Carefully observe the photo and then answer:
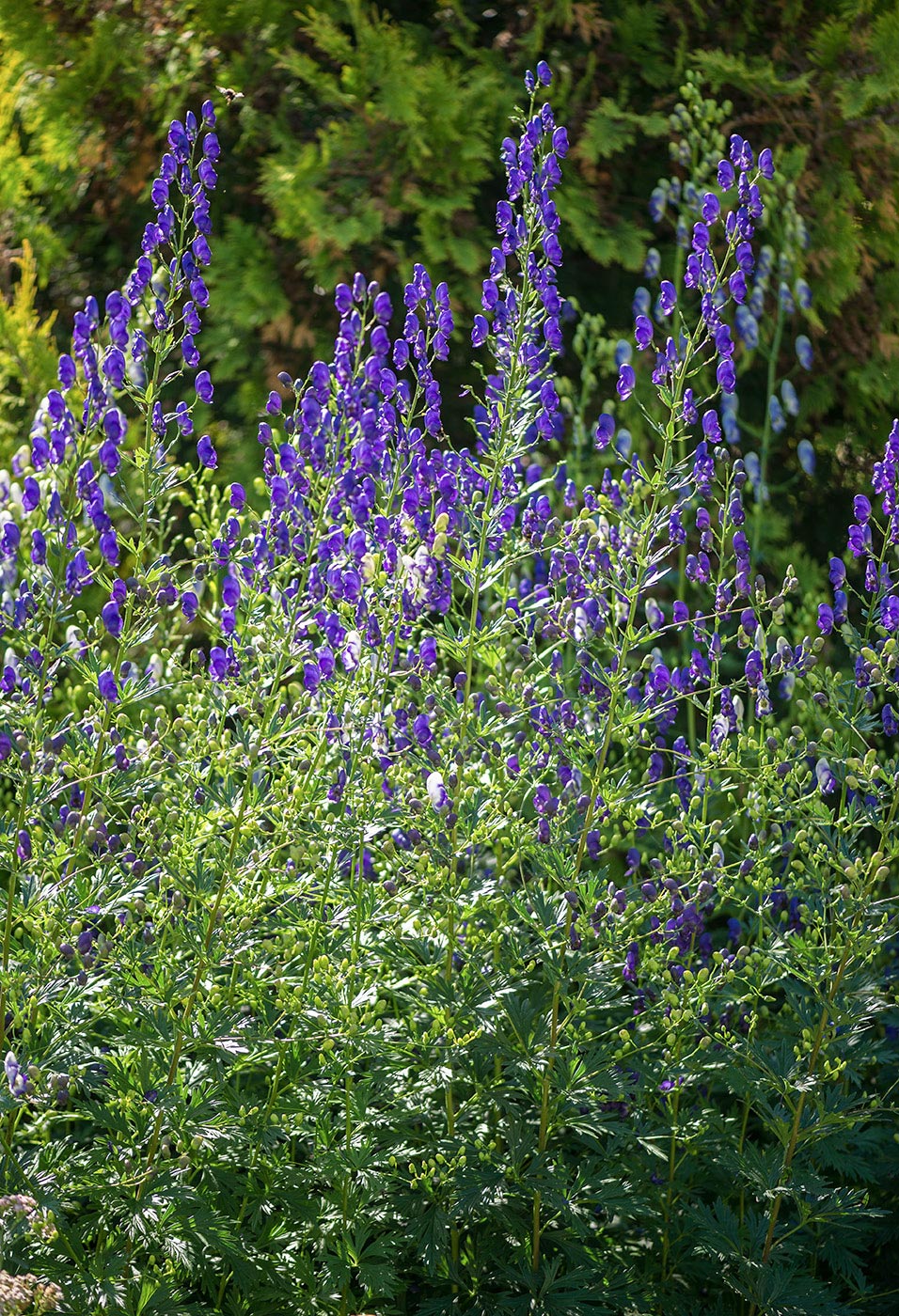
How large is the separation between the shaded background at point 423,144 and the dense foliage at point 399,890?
8.81 feet

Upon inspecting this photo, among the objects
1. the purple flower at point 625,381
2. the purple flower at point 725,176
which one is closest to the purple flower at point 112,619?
the purple flower at point 625,381

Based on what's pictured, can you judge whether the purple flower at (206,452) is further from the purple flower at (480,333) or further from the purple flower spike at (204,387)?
the purple flower at (480,333)

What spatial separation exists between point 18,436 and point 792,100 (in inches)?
150

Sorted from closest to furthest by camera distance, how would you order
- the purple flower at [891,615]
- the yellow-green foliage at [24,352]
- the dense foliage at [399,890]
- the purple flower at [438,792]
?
the dense foliage at [399,890], the purple flower at [438,792], the purple flower at [891,615], the yellow-green foliage at [24,352]

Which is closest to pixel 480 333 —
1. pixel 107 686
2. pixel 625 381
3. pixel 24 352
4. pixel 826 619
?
pixel 625 381

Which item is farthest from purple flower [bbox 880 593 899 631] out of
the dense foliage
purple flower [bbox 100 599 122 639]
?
purple flower [bbox 100 599 122 639]

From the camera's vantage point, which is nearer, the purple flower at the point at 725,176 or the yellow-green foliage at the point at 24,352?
the purple flower at the point at 725,176

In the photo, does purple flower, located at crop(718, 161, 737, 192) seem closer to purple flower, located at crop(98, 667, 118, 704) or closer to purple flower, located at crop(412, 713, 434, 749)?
purple flower, located at crop(412, 713, 434, 749)

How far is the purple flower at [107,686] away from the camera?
2888mm

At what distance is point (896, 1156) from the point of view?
3525mm

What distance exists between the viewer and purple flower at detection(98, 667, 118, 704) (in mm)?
2888

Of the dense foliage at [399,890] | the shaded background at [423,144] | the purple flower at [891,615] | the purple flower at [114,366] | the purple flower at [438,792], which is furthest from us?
the shaded background at [423,144]

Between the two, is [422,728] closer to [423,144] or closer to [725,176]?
[725,176]

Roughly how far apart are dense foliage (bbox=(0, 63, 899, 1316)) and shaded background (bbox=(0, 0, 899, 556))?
2685 millimetres
